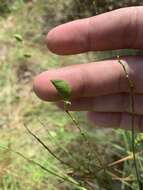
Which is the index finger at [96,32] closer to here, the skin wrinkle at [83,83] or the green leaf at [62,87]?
the skin wrinkle at [83,83]

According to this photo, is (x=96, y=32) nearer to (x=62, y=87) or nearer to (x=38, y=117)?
(x=62, y=87)

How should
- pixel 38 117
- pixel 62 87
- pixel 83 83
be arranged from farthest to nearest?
pixel 38 117, pixel 83 83, pixel 62 87

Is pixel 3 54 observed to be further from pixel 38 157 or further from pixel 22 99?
pixel 38 157

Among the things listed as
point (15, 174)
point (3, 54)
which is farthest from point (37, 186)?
point (3, 54)

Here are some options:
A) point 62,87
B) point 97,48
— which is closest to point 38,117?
point 97,48

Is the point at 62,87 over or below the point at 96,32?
below

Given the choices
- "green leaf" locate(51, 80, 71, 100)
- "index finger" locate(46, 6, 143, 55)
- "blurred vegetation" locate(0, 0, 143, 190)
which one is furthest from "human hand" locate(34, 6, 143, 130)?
"blurred vegetation" locate(0, 0, 143, 190)

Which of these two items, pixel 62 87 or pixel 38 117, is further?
pixel 38 117

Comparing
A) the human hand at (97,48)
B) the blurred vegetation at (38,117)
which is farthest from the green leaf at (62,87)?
the blurred vegetation at (38,117)
